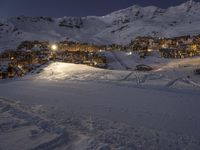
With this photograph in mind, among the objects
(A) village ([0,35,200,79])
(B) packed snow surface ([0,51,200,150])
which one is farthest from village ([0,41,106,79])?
(B) packed snow surface ([0,51,200,150])

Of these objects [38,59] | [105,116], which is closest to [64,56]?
[38,59]

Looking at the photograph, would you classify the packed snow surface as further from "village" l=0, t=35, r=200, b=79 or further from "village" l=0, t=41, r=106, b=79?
"village" l=0, t=35, r=200, b=79

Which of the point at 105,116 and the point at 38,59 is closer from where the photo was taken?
the point at 105,116

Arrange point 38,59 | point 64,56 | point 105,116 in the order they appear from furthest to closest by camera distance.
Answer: point 64,56
point 38,59
point 105,116

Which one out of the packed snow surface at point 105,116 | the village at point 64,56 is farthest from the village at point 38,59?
the packed snow surface at point 105,116

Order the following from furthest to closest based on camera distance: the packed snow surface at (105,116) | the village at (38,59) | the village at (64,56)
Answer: the village at (64,56) < the village at (38,59) < the packed snow surface at (105,116)

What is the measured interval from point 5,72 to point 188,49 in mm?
59249

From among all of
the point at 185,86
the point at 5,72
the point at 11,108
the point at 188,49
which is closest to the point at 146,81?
the point at 185,86

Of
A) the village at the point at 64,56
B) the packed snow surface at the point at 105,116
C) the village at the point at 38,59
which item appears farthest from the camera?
the village at the point at 64,56

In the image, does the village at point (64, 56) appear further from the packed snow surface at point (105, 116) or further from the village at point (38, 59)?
the packed snow surface at point (105, 116)

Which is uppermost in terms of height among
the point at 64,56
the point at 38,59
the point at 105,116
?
the point at 64,56

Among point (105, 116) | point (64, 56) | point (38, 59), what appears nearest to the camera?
point (105, 116)

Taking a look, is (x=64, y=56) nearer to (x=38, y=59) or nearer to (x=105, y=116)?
(x=38, y=59)

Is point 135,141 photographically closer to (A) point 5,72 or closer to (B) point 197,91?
(B) point 197,91
